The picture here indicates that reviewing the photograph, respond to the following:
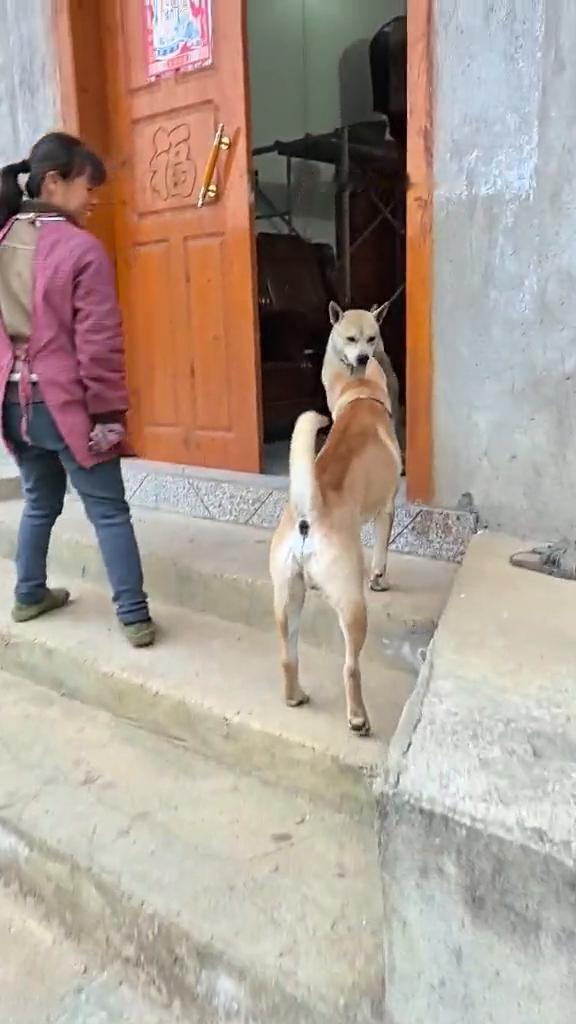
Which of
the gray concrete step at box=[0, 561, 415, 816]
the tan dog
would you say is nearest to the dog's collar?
the tan dog

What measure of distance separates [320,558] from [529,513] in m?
1.17

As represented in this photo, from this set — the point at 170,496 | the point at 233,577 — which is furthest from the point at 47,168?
the point at 170,496

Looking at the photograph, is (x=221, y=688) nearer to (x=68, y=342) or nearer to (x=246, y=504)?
(x=68, y=342)

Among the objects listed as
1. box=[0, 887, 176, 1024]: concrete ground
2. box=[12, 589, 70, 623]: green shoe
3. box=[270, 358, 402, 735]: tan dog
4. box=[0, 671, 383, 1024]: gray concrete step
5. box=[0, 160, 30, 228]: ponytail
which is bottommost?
box=[0, 887, 176, 1024]: concrete ground

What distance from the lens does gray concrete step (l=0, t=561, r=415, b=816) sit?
6.57ft

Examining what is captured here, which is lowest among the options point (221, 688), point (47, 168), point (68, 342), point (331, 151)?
point (221, 688)

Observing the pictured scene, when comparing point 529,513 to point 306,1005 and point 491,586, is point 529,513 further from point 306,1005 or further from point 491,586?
point 306,1005

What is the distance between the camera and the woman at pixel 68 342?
2471mm

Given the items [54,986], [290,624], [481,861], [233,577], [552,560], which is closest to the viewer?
[481,861]

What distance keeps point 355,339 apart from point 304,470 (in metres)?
1.20

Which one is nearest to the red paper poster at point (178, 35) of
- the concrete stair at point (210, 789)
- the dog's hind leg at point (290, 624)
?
the concrete stair at point (210, 789)

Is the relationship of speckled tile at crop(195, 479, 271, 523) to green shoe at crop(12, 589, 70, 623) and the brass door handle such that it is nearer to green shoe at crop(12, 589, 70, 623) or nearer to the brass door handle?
green shoe at crop(12, 589, 70, 623)

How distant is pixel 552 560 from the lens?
8.10 feet

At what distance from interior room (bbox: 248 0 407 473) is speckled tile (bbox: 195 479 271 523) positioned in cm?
190
